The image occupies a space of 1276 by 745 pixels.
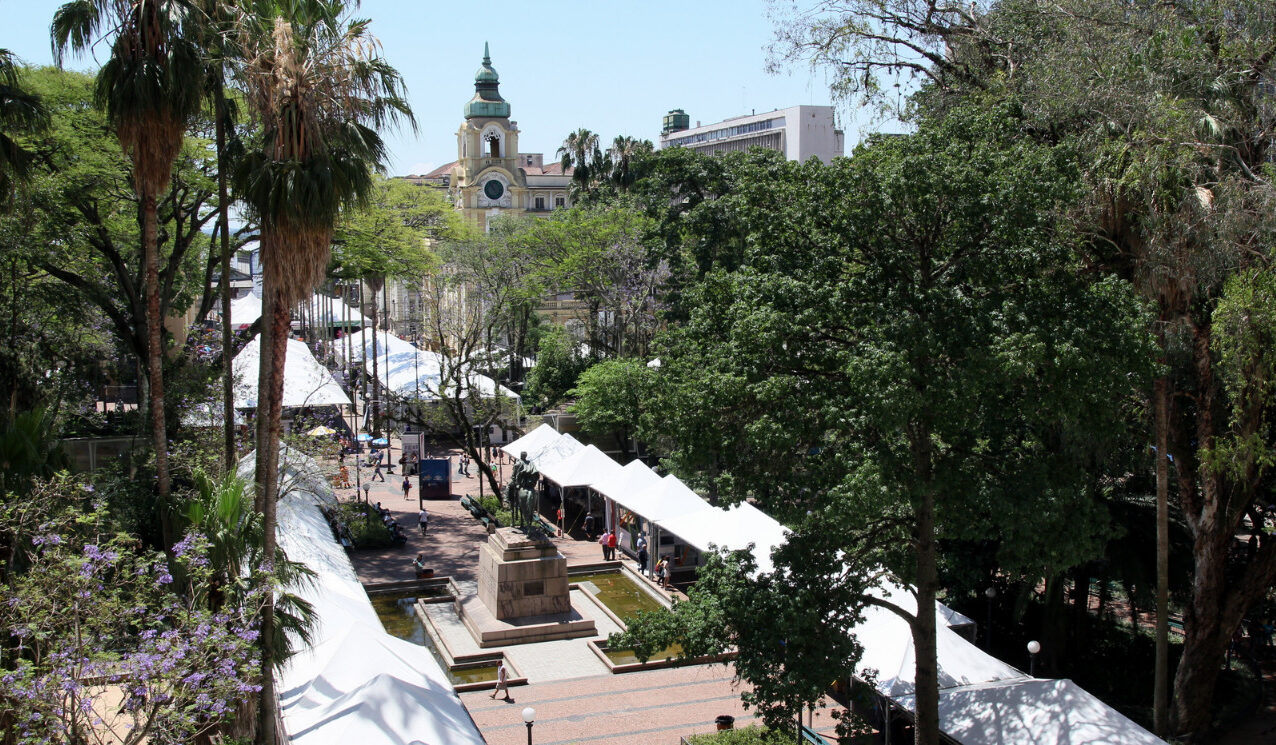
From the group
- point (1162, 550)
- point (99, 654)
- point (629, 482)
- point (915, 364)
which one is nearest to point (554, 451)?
point (629, 482)

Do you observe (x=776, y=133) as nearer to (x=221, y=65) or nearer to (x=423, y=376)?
(x=423, y=376)

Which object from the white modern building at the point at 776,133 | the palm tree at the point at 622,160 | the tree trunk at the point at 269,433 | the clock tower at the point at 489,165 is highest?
the white modern building at the point at 776,133

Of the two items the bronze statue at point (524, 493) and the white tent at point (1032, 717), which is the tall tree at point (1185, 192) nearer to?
the white tent at point (1032, 717)

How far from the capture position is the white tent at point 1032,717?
42.2 ft

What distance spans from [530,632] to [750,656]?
8.82 m

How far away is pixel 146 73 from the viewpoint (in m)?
12.5

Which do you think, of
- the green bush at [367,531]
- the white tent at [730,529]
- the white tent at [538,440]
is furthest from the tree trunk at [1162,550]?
the green bush at [367,531]

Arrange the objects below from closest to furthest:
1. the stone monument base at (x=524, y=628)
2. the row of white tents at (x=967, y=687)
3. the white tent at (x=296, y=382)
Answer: the row of white tents at (x=967, y=687)
the stone monument base at (x=524, y=628)
the white tent at (x=296, y=382)

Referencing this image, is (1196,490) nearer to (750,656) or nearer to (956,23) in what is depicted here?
(750,656)

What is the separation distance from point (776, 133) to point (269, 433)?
4872 inches

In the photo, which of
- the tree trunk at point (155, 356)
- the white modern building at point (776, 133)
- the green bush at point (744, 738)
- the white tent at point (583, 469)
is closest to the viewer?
the tree trunk at point (155, 356)

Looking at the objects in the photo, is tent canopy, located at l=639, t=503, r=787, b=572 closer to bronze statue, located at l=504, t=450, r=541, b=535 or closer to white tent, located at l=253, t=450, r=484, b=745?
bronze statue, located at l=504, t=450, r=541, b=535

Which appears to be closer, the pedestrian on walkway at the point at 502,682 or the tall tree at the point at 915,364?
the tall tree at the point at 915,364

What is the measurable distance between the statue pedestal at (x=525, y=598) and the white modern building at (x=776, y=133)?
97.6m
